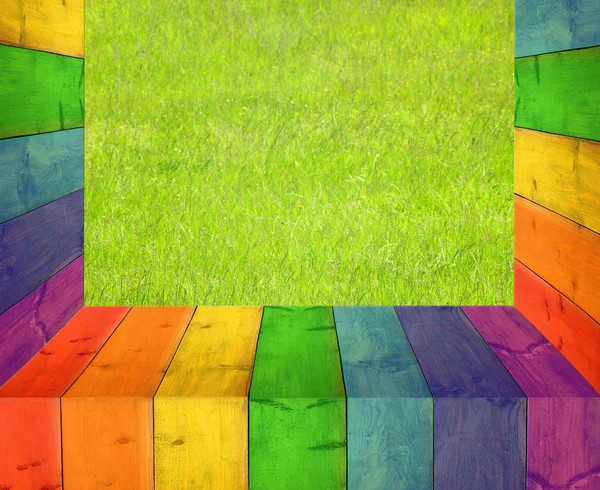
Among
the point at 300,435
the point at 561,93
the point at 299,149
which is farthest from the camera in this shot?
the point at 299,149

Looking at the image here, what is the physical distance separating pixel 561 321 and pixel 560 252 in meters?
0.18

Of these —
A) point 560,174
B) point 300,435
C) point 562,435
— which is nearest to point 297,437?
point 300,435

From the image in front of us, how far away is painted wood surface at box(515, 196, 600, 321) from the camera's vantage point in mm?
1797

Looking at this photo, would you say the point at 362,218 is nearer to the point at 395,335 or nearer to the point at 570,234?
the point at 395,335

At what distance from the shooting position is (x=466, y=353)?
2006mm

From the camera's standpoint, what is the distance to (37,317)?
201 centimetres

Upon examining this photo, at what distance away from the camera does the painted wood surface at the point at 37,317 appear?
5.96 feet

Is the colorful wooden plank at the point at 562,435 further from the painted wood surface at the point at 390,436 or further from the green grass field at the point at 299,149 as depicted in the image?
the green grass field at the point at 299,149

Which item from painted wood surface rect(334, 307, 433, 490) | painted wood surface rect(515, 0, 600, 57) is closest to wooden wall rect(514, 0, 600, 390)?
painted wood surface rect(515, 0, 600, 57)

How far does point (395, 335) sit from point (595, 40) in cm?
91

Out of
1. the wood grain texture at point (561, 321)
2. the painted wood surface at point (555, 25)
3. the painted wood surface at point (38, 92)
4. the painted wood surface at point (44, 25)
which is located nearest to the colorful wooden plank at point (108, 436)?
the painted wood surface at point (38, 92)

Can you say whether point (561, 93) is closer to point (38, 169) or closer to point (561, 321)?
point (561, 321)

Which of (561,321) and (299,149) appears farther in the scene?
(299,149)

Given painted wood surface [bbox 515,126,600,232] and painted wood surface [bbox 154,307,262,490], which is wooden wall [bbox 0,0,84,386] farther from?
painted wood surface [bbox 515,126,600,232]
